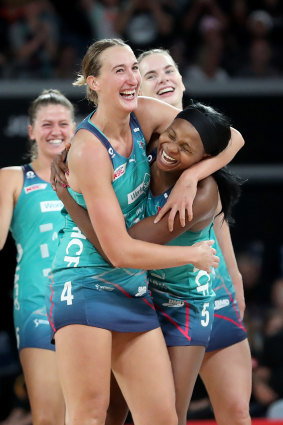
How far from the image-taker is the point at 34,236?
416cm

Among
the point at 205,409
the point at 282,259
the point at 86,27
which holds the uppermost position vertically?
the point at 86,27

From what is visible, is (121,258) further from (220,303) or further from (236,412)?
(236,412)

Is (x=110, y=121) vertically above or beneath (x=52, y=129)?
beneath

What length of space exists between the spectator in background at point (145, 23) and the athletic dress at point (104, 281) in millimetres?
4696

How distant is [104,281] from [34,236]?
3.88 feet

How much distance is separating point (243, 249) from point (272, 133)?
1.19 m

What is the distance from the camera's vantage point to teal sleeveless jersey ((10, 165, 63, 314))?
4125 millimetres

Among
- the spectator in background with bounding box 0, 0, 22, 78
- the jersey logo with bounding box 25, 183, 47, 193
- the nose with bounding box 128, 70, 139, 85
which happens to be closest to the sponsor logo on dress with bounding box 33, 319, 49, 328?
the jersey logo with bounding box 25, 183, 47, 193

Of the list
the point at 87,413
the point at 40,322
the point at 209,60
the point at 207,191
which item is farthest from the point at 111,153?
the point at 209,60

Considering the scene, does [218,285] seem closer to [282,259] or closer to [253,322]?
[253,322]

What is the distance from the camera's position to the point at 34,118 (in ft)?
14.3

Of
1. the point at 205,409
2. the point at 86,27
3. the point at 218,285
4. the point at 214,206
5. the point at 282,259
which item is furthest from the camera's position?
the point at 86,27

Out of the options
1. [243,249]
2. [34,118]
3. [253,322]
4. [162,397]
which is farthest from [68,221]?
[243,249]

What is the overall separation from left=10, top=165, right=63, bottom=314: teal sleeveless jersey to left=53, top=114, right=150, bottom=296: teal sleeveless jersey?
0.95 m
